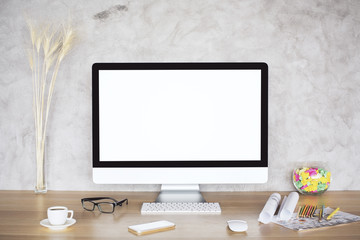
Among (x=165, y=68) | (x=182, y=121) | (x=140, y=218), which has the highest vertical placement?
(x=165, y=68)

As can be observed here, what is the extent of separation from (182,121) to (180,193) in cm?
35

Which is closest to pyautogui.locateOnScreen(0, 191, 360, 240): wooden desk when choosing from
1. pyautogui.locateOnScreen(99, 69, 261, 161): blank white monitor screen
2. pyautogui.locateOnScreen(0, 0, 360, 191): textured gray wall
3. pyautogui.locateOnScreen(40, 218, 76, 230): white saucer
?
pyautogui.locateOnScreen(40, 218, 76, 230): white saucer

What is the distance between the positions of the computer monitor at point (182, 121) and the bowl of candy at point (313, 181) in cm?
27

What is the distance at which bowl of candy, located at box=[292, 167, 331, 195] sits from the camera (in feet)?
5.90

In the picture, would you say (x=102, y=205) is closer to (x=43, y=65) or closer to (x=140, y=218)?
(x=140, y=218)

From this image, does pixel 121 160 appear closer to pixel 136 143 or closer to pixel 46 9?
pixel 136 143

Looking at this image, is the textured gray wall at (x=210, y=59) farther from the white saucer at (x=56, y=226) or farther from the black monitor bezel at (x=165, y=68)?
the white saucer at (x=56, y=226)

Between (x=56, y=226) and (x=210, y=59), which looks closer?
(x=56, y=226)

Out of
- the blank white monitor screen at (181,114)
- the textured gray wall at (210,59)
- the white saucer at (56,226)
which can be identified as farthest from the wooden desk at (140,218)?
the blank white monitor screen at (181,114)

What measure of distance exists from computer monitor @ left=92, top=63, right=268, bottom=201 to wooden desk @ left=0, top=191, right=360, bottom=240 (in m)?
0.18

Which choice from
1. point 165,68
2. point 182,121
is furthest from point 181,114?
point 165,68

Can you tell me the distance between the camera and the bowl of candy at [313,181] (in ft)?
5.90

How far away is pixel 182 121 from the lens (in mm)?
1682

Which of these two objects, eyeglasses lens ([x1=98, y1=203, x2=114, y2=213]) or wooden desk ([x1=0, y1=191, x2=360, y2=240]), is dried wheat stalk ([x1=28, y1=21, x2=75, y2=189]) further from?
eyeglasses lens ([x1=98, y1=203, x2=114, y2=213])
